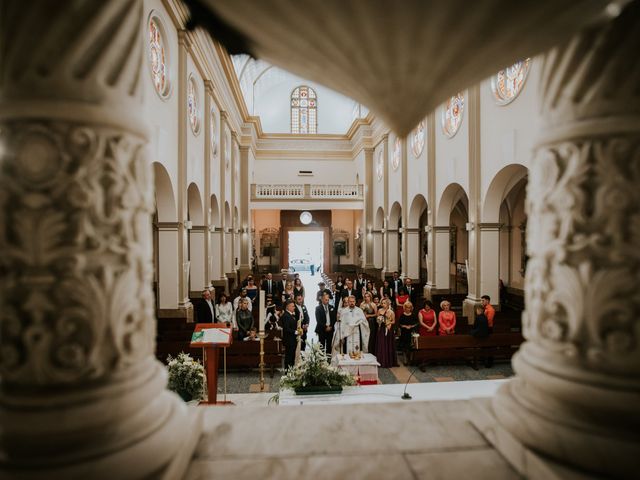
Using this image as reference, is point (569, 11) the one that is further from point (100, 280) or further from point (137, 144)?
point (100, 280)

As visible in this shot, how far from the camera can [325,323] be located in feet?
31.9

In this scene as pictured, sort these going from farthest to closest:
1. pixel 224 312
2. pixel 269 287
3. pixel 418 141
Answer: pixel 418 141
pixel 269 287
pixel 224 312

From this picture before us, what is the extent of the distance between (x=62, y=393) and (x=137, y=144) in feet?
2.73

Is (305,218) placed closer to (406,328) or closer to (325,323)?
(325,323)

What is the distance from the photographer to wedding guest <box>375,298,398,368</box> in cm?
891

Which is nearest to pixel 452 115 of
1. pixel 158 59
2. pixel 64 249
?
pixel 158 59

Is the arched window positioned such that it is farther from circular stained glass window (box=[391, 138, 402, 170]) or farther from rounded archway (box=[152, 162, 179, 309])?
rounded archway (box=[152, 162, 179, 309])

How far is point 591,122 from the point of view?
4.95 feet

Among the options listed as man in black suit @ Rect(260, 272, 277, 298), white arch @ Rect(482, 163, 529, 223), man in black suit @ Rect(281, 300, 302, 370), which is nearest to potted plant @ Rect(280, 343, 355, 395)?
man in black suit @ Rect(281, 300, 302, 370)

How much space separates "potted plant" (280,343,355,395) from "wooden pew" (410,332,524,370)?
3.82 metres

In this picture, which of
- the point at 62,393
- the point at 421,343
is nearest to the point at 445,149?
the point at 421,343

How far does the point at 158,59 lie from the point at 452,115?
8.22m

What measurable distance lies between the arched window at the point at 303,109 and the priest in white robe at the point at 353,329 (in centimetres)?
2467

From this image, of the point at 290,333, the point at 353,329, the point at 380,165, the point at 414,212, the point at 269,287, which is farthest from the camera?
the point at 380,165
